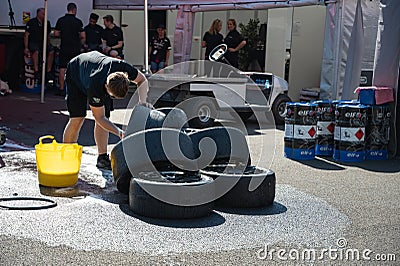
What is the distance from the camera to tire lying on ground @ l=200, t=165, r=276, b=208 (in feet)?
19.3

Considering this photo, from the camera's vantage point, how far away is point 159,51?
644 inches

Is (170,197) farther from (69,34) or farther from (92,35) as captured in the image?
(92,35)

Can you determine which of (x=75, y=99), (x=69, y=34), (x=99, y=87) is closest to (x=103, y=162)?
(x=75, y=99)

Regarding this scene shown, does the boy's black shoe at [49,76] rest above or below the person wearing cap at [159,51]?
below

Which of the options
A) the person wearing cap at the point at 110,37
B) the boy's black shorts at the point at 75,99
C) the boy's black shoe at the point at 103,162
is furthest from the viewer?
the person wearing cap at the point at 110,37

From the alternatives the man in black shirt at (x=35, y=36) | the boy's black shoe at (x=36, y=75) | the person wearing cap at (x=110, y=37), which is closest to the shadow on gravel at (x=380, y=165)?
the person wearing cap at (x=110, y=37)

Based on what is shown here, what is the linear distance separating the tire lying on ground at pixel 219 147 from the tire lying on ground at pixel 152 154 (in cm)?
35

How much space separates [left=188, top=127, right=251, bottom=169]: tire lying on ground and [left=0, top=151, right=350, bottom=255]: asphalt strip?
62 cm

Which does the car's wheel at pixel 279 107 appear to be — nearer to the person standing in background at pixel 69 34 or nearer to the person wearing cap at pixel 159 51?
the person wearing cap at pixel 159 51

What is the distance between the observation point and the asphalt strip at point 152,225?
482cm

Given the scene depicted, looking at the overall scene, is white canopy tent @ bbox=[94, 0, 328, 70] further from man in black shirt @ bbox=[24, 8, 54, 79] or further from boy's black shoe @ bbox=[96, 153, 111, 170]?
boy's black shoe @ bbox=[96, 153, 111, 170]

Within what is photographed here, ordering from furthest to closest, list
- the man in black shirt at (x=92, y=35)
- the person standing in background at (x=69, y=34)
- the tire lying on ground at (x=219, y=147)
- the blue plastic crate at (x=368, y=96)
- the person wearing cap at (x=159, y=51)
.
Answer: the person wearing cap at (x=159, y=51), the man in black shirt at (x=92, y=35), the person standing in background at (x=69, y=34), the blue plastic crate at (x=368, y=96), the tire lying on ground at (x=219, y=147)

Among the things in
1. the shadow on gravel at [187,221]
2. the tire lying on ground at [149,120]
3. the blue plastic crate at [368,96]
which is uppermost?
the blue plastic crate at [368,96]

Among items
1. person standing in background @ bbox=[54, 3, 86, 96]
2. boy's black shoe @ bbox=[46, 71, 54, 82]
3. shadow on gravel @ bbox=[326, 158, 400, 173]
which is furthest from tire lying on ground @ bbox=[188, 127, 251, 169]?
boy's black shoe @ bbox=[46, 71, 54, 82]
